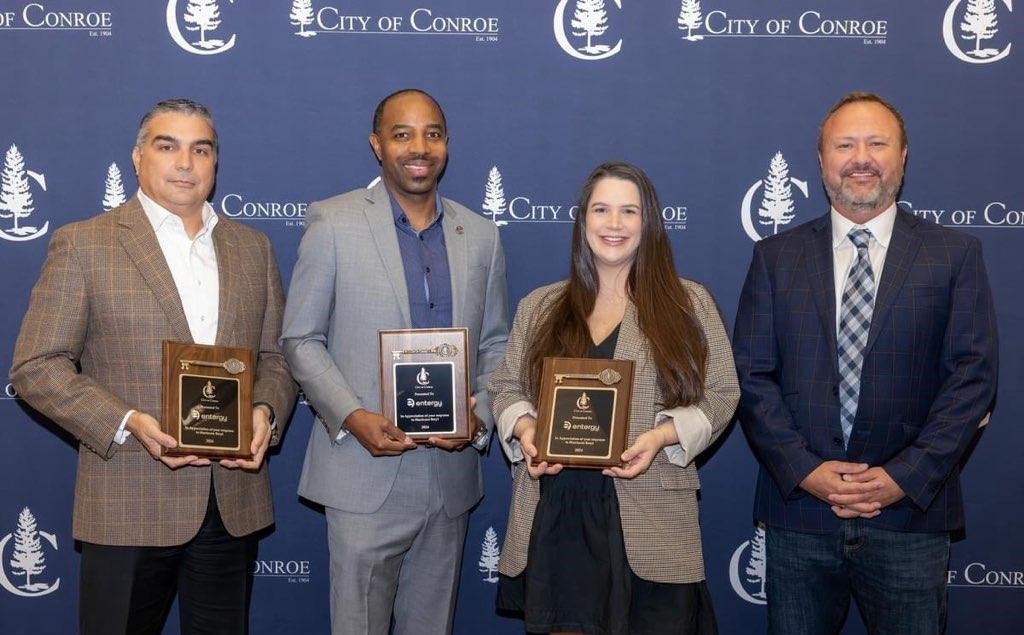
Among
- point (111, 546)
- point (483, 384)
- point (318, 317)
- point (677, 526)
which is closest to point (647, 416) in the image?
point (677, 526)

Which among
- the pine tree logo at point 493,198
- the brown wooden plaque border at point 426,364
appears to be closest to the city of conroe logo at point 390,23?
the pine tree logo at point 493,198

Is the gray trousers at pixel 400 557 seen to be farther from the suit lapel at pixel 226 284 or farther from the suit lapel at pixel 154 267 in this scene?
the suit lapel at pixel 154 267

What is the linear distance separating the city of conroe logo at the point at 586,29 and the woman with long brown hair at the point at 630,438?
0.96 metres

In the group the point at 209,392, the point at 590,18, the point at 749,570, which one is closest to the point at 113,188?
the point at 209,392

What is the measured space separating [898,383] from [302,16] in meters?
2.62

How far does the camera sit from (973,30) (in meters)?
3.79

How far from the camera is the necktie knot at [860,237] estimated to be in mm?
3027

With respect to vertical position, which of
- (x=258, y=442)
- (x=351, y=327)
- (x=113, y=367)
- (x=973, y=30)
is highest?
(x=973, y=30)

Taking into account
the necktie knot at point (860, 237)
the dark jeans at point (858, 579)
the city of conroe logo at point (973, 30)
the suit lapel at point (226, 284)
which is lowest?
the dark jeans at point (858, 579)

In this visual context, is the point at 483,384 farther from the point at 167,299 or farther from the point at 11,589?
the point at 11,589

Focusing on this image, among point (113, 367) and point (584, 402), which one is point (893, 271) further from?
point (113, 367)

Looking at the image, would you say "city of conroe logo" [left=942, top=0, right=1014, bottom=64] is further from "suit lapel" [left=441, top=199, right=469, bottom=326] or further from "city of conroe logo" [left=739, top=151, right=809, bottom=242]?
"suit lapel" [left=441, top=199, right=469, bottom=326]

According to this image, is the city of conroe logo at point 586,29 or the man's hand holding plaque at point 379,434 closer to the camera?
the man's hand holding plaque at point 379,434

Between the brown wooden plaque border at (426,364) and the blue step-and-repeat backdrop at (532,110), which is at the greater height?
the blue step-and-repeat backdrop at (532,110)
